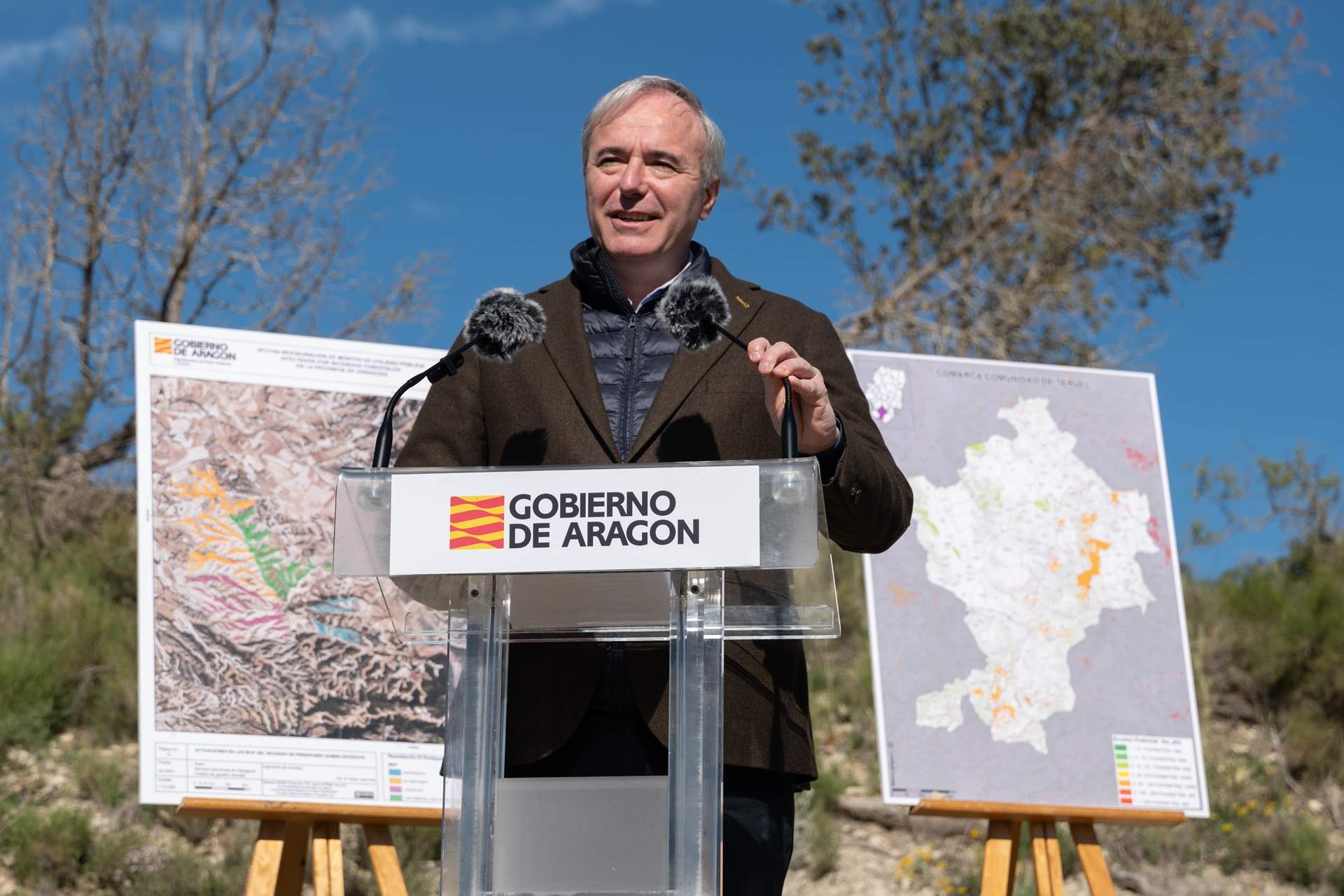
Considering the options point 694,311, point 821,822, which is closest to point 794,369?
point 694,311

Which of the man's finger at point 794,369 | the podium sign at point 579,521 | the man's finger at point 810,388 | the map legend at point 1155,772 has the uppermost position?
the man's finger at point 794,369

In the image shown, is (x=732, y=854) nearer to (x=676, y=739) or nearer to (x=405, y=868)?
(x=676, y=739)

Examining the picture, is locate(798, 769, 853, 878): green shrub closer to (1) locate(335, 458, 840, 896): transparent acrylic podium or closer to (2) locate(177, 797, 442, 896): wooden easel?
(2) locate(177, 797, 442, 896): wooden easel

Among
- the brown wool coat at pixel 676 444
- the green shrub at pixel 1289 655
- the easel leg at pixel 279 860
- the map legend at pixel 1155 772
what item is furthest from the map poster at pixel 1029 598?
the green shrub at pixel 1289 655

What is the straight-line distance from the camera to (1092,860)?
13.6 ft

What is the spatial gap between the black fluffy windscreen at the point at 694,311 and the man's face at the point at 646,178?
46 cm

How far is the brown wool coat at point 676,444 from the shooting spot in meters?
2.17

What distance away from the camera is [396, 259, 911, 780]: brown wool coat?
2.17 m

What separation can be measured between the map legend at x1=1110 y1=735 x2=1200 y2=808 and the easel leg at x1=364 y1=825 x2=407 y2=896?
6.82ft

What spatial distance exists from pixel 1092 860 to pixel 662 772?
95.5 inches

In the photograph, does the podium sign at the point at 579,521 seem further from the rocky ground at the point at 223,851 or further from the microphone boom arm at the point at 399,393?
the rocky ground at the point at 223,851

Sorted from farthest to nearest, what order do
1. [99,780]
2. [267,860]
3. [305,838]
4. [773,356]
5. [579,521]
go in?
[99,780] < [305,838] < [267,860] < [773,356] < [579,521]

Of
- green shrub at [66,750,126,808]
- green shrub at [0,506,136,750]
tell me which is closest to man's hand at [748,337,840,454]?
green shrub at [66,750,126,808]

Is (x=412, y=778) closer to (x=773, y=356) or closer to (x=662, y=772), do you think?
(x=662, y=772)
